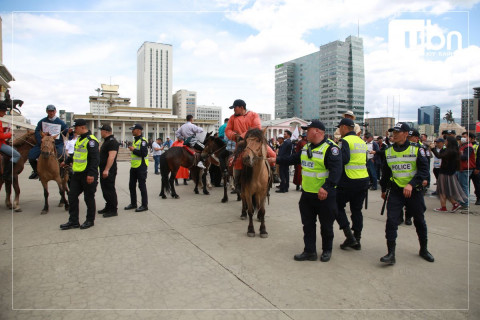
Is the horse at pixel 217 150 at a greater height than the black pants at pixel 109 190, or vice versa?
the horse at pixel 217 150

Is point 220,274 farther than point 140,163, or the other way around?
point 140,163

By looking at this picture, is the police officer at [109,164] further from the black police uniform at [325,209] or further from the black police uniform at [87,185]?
the black police uniform at [325,209]

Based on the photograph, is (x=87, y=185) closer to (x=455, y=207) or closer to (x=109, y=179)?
(x=109, y=179)

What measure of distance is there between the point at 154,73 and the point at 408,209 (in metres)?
5.61

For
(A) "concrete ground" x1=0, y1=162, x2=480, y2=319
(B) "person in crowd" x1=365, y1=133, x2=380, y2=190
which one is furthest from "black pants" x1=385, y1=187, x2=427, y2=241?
(B) "person in crowd" x1=365, y1=133, x2=380, y2=190

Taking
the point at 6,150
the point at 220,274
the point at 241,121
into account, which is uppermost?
the point at 241,121

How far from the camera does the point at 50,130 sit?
7648 mm

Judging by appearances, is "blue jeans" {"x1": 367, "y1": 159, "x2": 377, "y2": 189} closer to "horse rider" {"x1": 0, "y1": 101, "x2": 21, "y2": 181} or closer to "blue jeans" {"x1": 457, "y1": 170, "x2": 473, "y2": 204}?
"blue jeans" {"x1": 457, "y1": 170, "x2": 473, "y2": 204}

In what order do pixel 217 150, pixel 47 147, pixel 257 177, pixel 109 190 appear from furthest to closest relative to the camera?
pixel 217 150 → pixel 109 190 → pixel 47 147 → pixel 257 177

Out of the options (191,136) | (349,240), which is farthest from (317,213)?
(191,136)

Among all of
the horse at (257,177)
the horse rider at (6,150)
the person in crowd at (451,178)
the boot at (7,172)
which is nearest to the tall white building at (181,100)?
the horse rider at (6,150)

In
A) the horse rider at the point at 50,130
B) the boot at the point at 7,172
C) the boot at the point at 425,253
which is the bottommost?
the boot at the point at 425,253

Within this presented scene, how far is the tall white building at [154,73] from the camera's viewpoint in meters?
5.55

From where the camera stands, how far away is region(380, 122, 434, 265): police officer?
4223 mm
